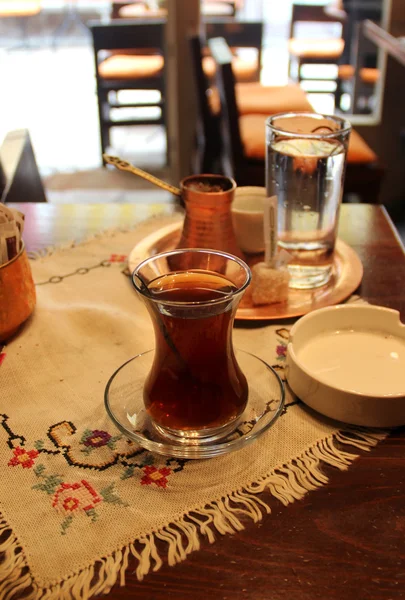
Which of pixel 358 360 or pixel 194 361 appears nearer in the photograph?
pixel 194 361

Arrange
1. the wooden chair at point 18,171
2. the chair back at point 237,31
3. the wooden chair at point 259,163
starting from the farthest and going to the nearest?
the chair back at point 237,31, the wooden chair at point 259,163, the wooden chair at point 18,171

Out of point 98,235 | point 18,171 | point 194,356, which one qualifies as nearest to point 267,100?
point 18,171

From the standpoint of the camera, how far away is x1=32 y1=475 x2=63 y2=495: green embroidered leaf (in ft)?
1.71

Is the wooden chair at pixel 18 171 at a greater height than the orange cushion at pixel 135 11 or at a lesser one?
lesser

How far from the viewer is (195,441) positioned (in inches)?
21.9

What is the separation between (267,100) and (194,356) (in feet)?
6.81

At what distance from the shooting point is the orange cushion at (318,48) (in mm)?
3203

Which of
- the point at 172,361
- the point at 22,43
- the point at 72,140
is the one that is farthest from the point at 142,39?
the point at 22,43

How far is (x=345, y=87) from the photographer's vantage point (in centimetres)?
340

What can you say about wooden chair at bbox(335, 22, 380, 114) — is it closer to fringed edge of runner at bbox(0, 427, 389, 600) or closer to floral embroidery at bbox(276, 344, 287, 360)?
floral embroidery at bbox(276, 344, 287, 360)

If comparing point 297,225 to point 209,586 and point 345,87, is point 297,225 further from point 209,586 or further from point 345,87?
point 345,87

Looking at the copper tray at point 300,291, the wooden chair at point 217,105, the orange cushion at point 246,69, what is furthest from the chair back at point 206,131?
the copper tray at point 300,291

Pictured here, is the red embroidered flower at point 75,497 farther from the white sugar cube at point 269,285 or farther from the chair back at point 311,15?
the chair back at point 311,15

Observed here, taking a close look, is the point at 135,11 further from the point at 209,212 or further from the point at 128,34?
the point at 209,212
